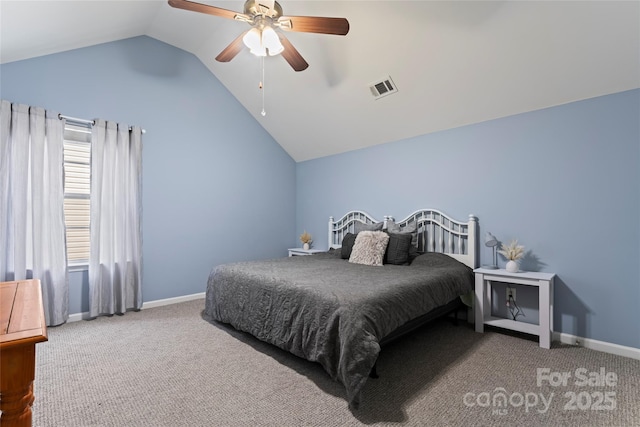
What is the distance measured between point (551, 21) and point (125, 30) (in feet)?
13.4

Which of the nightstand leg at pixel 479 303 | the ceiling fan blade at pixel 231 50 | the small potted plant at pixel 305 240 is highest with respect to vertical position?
the ceiling fan blade at pixel 231 50

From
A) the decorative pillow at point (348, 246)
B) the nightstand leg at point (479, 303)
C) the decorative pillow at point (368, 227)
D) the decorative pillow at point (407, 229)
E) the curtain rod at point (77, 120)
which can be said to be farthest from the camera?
the decorative pillow at point (368, 227)

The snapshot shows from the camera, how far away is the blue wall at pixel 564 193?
2471mm

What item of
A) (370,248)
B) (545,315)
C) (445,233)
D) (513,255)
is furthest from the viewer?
(445,233)

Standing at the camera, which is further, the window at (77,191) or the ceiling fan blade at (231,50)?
the window at (77,191)

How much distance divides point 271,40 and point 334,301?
193cm

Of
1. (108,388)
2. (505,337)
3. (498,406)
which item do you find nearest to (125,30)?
(108,388)

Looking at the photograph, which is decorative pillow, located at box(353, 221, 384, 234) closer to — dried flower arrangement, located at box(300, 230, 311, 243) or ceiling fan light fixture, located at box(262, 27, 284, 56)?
dried flower arrangement, located at box(300, 230, 311, 243)

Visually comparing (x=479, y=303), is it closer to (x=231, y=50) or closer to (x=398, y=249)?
(x=398, y=249)

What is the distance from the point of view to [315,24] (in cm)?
223

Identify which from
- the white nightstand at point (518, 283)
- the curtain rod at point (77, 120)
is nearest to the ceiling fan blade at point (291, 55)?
the curtain rod at point (77, 120)

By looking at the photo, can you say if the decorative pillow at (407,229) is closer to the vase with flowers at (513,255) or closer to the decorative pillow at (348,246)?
the decorative pillow at (348,246)

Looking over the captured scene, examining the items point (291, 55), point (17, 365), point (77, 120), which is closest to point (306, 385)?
point (17, 365)

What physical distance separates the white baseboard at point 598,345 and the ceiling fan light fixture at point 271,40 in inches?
134
